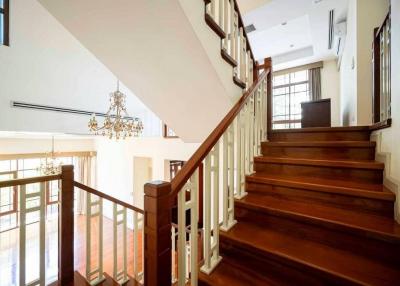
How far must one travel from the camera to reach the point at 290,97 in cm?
641

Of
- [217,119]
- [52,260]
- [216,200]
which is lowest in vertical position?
[52,260]

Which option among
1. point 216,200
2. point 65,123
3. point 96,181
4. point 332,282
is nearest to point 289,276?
point 332,282

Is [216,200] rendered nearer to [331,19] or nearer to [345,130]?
[345,130]

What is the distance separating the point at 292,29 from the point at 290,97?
2.29m

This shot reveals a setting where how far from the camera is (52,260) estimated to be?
15.1ft

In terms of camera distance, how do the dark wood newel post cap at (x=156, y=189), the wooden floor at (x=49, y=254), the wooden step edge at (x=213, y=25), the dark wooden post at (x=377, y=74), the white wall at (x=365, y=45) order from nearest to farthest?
the dark wood newel post cap at (x=156, y=189), the wooden step edge at (x=213, y=25), the dark wooden post at (x=377, y=74), the white wall at (x=365, y=45), the wooden floor at (x=49, y=254)

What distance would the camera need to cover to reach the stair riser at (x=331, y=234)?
1.16m

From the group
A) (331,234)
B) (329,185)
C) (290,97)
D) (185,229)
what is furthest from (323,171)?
(290,97)

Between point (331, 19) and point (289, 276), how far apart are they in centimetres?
445

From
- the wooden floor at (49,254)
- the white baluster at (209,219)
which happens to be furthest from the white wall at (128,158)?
the white baluster at (209,219)

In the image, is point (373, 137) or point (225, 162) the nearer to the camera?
point (225, 162)

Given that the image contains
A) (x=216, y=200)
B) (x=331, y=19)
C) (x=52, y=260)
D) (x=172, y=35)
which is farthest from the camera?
(x=52, y=260)

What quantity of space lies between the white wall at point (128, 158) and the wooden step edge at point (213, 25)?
3.02 m

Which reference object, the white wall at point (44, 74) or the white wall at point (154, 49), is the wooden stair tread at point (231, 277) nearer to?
the white wall at point (154, 49)
